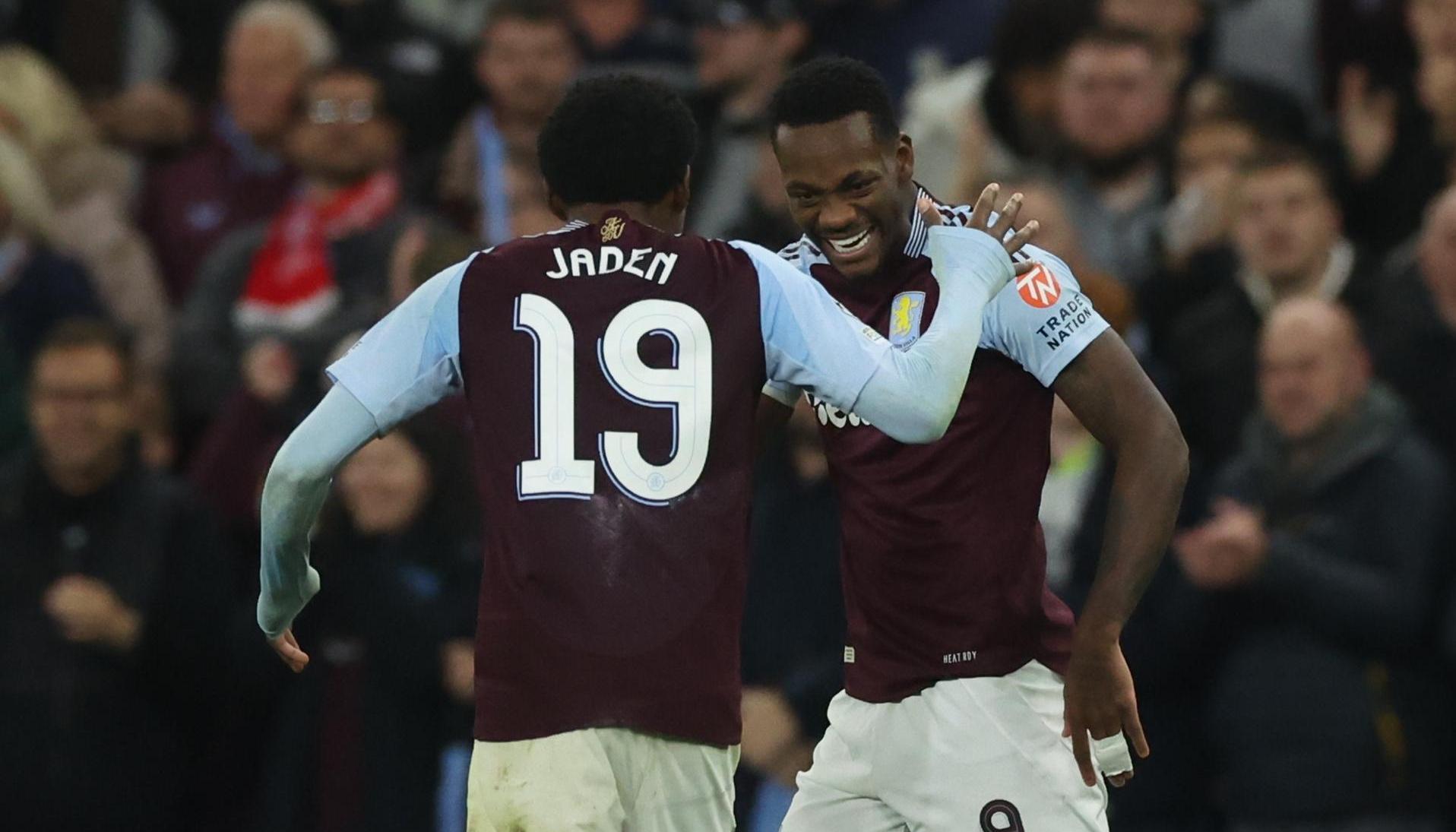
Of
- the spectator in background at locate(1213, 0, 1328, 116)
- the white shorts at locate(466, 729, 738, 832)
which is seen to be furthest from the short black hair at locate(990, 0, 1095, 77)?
the white shorts at locate(466, 729, 738, 832)

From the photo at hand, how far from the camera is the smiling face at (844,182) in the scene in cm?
542

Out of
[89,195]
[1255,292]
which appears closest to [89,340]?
[89,195]

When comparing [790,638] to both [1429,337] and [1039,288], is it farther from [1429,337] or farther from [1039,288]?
[1039,288]

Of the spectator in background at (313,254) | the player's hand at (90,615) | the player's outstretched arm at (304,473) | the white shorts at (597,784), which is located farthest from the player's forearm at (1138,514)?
the spectator in background at (313,254)

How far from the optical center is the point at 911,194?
5.67 metres

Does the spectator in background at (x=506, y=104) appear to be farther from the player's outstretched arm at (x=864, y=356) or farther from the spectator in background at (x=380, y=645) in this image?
the player's outstretched arm at (x=864, y=356)

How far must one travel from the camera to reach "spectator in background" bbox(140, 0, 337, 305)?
427 inches

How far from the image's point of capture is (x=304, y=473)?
16.2ft

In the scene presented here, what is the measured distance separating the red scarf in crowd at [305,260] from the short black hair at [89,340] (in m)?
0.70

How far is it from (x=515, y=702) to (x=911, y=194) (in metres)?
1.51

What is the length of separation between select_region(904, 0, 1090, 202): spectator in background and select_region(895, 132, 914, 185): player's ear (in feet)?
12.9

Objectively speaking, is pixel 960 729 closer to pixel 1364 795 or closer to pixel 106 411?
pixel 1364 795

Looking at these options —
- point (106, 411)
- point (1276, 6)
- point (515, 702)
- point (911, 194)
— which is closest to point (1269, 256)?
point (1276, 6)

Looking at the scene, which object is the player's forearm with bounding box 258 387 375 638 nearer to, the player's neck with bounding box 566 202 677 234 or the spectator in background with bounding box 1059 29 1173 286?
the player's neck with bounding box 566 202 677 234
